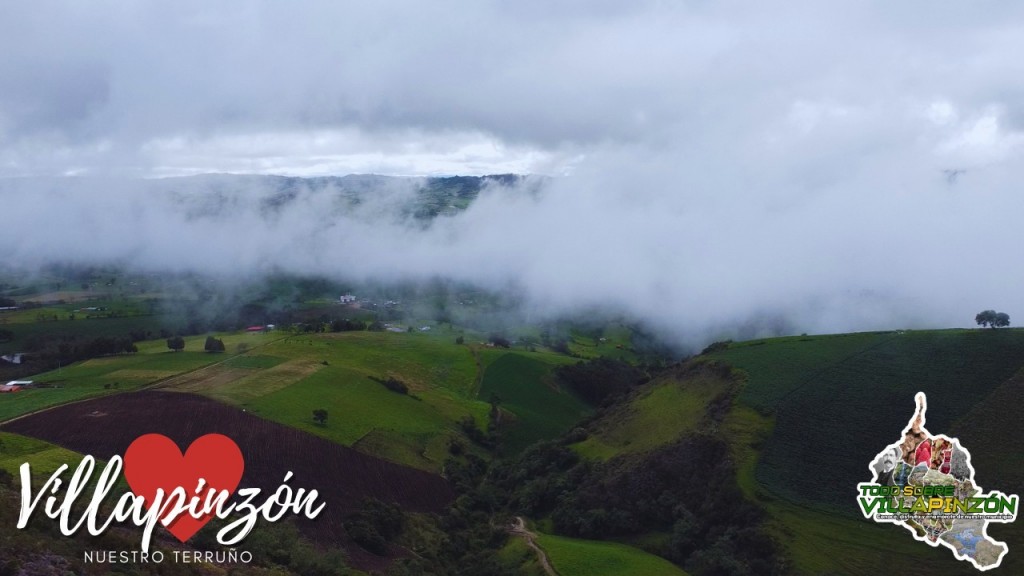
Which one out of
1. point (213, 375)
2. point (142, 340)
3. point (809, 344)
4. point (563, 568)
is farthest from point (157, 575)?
point (142, 340)

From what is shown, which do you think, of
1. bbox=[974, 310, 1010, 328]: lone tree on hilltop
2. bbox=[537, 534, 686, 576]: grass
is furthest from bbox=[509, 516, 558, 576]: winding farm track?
bbox=[974, 310, 1010, 328]: lone tree on hilltop

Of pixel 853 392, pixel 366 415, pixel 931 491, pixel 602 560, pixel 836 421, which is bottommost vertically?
pixel 602 560

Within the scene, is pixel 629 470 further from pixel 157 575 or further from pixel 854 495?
pixel 157 575

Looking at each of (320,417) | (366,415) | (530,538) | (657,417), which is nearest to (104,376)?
(320,417)

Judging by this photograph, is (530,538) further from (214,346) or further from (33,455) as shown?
(214,346)

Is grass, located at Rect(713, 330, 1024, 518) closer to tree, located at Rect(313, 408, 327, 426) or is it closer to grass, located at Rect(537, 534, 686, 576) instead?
grass, located at Rect(537, 534, 686, 576)

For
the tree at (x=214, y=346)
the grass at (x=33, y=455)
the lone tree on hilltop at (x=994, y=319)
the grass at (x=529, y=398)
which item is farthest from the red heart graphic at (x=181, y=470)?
the lone tree on hilltop at (x=994, y=319)

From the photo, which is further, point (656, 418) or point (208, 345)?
point (208, 345)
